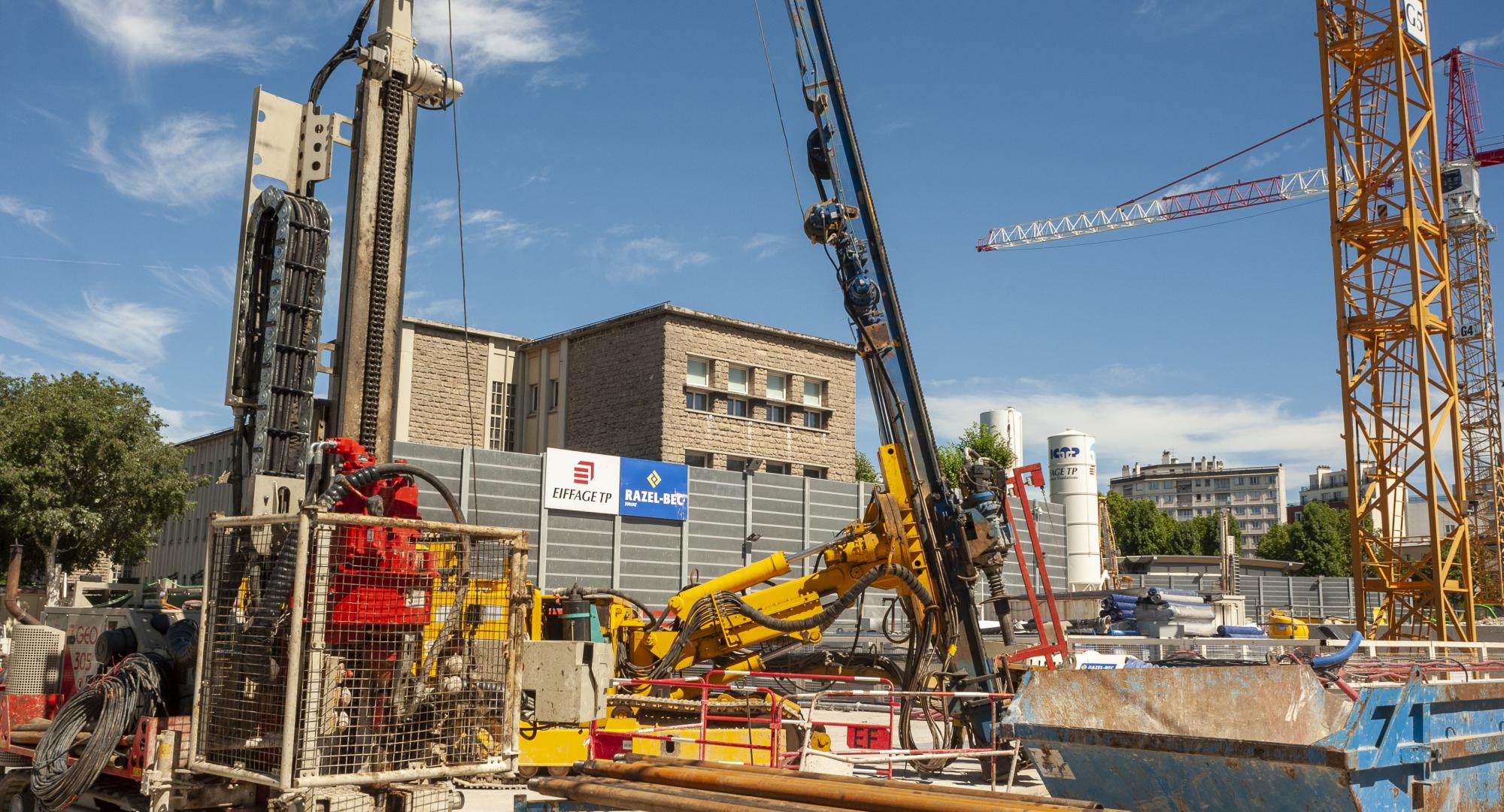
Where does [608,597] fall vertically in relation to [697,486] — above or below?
below

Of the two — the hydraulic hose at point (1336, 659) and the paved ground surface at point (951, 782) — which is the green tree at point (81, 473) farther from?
the hydraulic hose at point (1336, 659)

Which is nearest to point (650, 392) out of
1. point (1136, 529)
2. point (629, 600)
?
point (629, 600)

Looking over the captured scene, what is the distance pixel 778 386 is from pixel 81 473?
20.1 metres

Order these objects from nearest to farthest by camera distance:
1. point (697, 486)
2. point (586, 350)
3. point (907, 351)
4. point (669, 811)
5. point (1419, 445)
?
point (669, 811) < point (907, 351) < point (1419, 445) < point (697, 486) < point (586, 350)

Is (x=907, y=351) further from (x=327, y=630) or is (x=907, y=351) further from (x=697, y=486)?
(x=697, y=486)

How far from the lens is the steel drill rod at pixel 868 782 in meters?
5.77

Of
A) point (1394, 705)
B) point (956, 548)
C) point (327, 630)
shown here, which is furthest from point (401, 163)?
point (1394, 705)

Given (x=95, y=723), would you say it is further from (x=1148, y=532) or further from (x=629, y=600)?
(x=1148, y=532)

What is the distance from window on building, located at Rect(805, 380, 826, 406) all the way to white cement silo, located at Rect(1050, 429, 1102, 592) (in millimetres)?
20419

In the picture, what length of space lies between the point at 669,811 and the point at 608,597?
796 cm

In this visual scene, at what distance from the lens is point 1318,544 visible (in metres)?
84.3

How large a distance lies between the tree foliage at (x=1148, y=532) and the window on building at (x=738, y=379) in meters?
64.3

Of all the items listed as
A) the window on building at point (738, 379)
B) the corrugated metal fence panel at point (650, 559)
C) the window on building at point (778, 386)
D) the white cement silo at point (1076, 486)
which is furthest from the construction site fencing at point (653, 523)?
the white cement silo at point (1076, 486)

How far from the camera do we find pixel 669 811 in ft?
20.7
